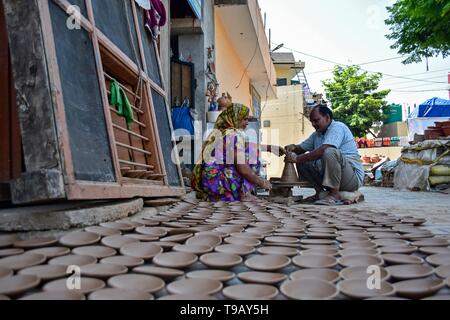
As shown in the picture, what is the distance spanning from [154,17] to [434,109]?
13457mm

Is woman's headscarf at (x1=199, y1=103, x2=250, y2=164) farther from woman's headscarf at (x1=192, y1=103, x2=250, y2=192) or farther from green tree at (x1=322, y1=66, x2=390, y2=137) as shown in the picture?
green tree at (x1=322, y1=66, x2=390, y2=137)

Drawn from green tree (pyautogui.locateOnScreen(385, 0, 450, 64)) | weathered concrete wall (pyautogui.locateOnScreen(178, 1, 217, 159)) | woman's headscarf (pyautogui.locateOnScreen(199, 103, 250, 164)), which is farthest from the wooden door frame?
green tree (pyautogui.locateOnScreen(385, 0, 450, 64))

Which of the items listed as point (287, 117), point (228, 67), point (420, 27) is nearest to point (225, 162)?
point (228, 67)

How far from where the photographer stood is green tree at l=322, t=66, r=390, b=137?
2186 cm

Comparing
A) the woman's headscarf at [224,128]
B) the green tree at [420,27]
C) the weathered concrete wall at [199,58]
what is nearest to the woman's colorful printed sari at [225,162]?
the woman's headscarf at [224,128]

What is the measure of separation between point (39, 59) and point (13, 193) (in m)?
0.52

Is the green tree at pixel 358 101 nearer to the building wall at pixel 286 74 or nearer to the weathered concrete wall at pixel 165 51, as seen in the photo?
the building wall at pixel 286 74

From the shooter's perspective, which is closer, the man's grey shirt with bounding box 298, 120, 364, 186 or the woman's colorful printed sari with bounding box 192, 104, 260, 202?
the woman's colorful printed sari with bounding box 192, 104, 260, 202

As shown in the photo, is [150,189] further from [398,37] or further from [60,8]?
[398,37]

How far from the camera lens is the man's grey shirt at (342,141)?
3.97m

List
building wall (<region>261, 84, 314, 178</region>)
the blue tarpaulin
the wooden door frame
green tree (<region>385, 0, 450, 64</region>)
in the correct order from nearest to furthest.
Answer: the wooden door frame → green tree (<region>385, 0, 450, 64</region>) → the blue tarpaulin → building wall (<region>261, 84, 314, 178</region>)

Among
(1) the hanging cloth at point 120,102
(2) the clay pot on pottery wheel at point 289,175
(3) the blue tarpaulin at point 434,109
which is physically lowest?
(2) the clay pot on pottery wheel at point 289,175

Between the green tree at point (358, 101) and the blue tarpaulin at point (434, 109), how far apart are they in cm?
742

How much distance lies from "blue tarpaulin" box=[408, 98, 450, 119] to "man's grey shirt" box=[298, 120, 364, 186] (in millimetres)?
11609
